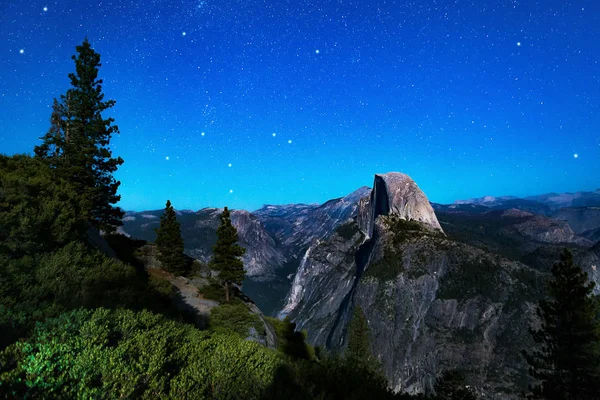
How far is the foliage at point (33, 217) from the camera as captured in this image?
569 inches

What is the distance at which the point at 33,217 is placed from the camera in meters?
15.5

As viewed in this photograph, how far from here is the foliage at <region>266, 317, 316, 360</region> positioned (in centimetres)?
3522

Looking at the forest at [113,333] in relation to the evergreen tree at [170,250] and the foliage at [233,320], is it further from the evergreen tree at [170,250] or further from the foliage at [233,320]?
the evergreen tree at [170,250]

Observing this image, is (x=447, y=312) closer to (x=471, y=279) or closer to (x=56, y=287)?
(x=471, y=279)

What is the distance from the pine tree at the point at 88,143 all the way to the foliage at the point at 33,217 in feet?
45.0

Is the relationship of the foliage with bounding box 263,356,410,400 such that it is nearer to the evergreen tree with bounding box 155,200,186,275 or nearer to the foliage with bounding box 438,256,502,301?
the evergreen tree with bounding box 155,200,186,275

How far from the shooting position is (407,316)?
527ft

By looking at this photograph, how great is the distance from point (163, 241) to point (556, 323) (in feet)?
157

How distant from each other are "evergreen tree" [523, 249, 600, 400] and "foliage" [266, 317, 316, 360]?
81.5ft

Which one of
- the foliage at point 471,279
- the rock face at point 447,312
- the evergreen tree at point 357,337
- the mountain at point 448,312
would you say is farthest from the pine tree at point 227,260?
the foliage at point 471,279

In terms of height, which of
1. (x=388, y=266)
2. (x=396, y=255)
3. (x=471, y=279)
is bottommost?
(x=471, y=279)

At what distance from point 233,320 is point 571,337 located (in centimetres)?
3432

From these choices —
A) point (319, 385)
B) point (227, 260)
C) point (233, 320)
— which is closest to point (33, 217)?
point (319, 385)

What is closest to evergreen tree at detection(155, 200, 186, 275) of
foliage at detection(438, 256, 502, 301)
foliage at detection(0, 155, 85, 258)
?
foliage at detection(0, 155, 85, 258)
